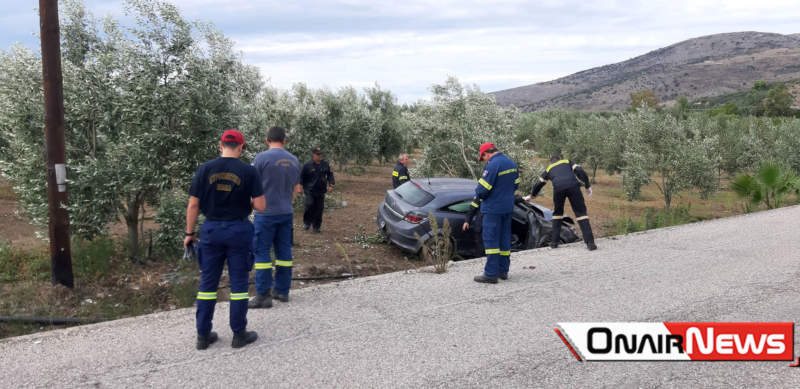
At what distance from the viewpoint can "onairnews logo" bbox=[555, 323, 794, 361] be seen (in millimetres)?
4203

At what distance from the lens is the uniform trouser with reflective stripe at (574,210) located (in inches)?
324

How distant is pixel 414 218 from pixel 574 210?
2.65 meters

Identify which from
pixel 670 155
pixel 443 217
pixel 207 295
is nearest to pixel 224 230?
pixel 207 295

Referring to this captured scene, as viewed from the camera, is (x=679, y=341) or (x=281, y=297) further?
(x=281, y=297)

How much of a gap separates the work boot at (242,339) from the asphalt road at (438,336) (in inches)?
3.5

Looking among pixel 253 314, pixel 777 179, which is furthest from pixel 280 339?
pixel 777 179

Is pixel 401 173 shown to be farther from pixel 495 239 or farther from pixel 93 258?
pixel 93 258

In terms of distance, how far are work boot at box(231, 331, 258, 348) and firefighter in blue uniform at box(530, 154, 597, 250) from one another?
18.2 ft

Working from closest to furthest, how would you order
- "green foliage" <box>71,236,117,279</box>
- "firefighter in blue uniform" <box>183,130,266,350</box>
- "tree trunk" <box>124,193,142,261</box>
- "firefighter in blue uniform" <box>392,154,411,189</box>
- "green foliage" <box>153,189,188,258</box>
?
"firefighter in blue uniform" <box>183,130,266,350</box>, "green foliage" <box>71,236,117,279</box>, "green foliage" <box>153,189,188,258</box>, "tree trunk" <box>124,193,142,261</box>, "firefighter in blue uniform" <box>392,154,411,189</box>

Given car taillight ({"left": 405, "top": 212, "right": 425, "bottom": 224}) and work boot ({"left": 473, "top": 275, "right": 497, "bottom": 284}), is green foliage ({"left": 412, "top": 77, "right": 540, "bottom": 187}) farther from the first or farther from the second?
work boot ({"left": 473, "top": 275, "right": 497, "bottom": 284})

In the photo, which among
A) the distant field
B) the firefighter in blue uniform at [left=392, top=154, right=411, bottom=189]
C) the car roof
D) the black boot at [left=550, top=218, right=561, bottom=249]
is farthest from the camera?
the firefighter in blue uniform at [left=392, top=154, right=411, bottom=189]

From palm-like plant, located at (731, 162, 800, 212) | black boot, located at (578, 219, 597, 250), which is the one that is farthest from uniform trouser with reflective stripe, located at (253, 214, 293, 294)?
palm-like plant, located at (731, 162, 800, 212)

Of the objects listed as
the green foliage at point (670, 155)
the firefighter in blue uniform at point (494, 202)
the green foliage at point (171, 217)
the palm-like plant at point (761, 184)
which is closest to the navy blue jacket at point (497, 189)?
the firefighter in blue uniform at point (494, 202)

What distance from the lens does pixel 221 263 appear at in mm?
4156
